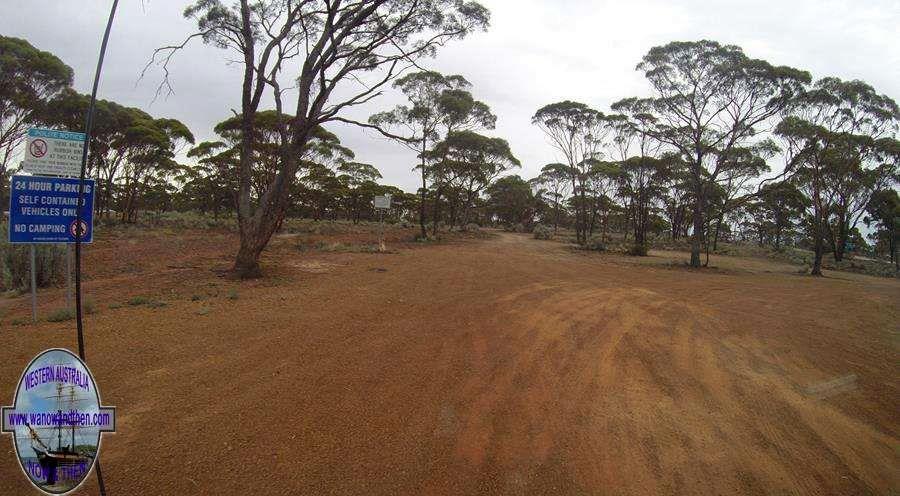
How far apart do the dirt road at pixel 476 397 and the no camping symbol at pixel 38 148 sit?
243 cm

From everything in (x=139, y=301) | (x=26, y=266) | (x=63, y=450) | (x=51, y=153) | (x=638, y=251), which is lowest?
(x=139, y=301)

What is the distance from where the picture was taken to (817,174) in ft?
69.2

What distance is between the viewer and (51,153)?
558 cm

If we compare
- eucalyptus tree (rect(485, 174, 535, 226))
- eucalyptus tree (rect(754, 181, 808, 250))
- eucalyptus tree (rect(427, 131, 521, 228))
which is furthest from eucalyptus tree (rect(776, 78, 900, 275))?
eucalyptus tree (rect(485, 174, 535, 226))

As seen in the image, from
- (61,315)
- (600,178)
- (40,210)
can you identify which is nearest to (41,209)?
(40,210)

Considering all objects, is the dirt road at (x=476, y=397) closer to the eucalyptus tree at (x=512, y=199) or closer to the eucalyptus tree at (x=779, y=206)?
the eucalyptus tree at (x=779, y=206)

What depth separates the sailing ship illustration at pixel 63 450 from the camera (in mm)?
1638

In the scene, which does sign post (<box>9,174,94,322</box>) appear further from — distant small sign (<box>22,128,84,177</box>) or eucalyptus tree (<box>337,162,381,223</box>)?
eucalyptus tree (<box>337,162,381,223</box>)

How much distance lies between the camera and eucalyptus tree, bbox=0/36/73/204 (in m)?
16.9

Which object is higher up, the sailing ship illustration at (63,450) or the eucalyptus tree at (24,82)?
the eucalyptus tree at (24,82)

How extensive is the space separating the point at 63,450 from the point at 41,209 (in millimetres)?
6184

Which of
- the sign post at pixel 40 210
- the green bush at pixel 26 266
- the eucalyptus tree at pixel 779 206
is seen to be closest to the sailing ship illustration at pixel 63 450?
the sign post at pixel 40 210

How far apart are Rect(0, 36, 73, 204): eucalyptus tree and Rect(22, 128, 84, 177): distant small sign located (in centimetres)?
1840

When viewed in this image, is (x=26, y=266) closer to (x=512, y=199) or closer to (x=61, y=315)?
(x=61, y=315)
